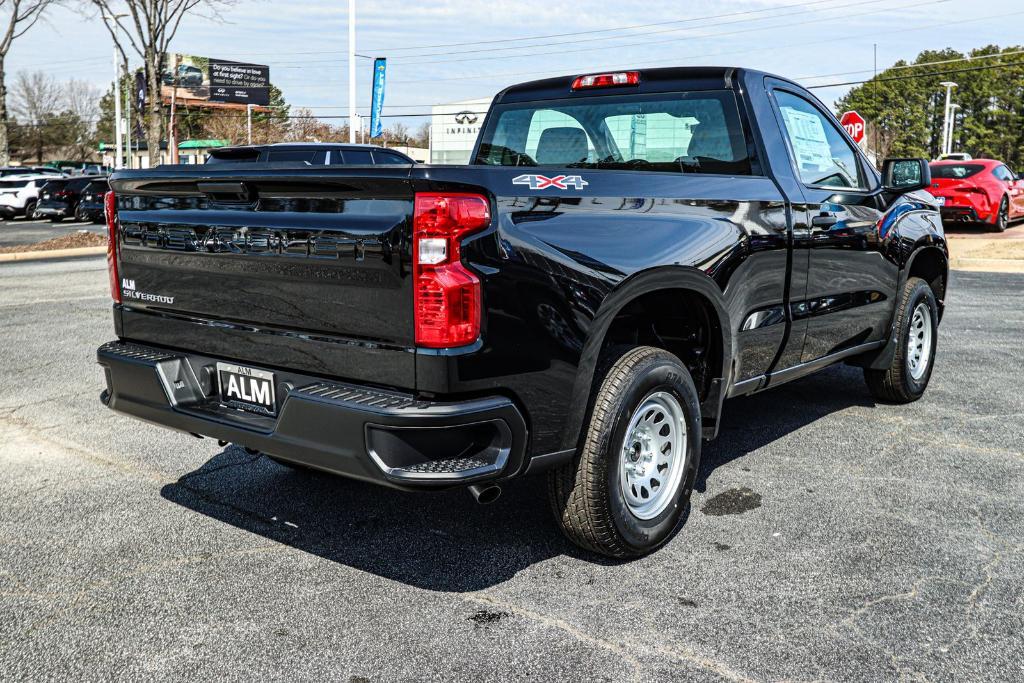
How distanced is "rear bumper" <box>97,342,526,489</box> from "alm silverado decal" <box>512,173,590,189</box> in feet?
2.39

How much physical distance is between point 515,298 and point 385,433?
0.60m

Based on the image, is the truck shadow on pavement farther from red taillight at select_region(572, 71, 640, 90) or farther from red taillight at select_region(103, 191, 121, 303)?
red taillight at select_region(572, 71, 640, 90)

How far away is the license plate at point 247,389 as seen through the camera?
3307 millimetres

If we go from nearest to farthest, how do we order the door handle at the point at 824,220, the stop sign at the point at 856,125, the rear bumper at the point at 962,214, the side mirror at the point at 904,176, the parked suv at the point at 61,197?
the door handle at the point at 824,220
the side mirror at the point at 904,176
the stop sign at the point at 856,125
the rear bumper at the point at 962,214
the parked suv at the point at 61,197

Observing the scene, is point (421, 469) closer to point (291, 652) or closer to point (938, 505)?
point (291, 652)

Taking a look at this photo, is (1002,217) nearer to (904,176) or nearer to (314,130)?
(904,176)

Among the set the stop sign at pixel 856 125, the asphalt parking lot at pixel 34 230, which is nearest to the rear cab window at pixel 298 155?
the asphalt parking lot at pixel 34 230

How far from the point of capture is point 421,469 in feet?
9.53

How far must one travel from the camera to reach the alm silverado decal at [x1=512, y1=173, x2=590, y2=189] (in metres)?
3.11

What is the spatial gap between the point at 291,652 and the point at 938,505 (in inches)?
118

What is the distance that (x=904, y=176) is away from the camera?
543 centimetres

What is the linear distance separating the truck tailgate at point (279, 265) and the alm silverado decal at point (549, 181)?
17.2 inches

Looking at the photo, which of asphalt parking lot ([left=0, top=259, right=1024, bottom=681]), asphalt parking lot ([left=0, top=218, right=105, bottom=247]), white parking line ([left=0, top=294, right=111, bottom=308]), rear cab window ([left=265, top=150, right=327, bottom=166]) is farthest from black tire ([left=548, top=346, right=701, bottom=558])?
asphalt parking lot ([left=0, top=218, right=105, bottom=247])

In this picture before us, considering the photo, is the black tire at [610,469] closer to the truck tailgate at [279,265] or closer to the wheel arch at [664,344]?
the wheel arch at [664,344]
